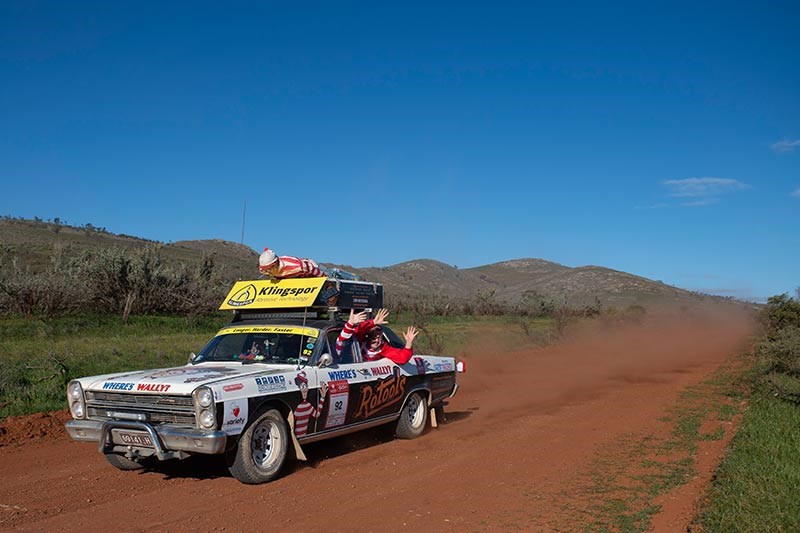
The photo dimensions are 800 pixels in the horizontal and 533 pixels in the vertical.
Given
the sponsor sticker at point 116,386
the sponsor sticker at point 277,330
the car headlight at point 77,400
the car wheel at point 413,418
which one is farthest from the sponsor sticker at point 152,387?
the car wheel at point 413,418

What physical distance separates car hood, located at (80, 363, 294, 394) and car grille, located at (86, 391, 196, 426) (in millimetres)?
68

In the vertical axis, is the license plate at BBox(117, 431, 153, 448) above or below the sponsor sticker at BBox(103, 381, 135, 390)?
below

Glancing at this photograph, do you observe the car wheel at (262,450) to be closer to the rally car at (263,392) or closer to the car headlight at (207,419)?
the rally car at (263,392)

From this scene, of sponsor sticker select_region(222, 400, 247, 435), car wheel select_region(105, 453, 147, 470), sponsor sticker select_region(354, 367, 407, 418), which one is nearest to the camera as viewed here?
sponsor sticker select_region(222, 400, 247, 435)

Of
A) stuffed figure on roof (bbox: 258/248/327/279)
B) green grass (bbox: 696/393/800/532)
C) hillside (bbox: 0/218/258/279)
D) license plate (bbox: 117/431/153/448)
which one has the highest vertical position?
hillside (bbox: 0/218/258/279)

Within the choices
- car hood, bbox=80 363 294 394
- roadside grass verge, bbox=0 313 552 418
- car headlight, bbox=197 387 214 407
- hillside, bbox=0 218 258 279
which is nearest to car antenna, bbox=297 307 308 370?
car hood, bbox=80 363 294 394

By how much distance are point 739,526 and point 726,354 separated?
23.3 m

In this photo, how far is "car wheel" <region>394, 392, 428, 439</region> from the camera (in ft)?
31.2

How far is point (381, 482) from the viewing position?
7.27 meters

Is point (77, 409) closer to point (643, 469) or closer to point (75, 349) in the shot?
point (643, 469)

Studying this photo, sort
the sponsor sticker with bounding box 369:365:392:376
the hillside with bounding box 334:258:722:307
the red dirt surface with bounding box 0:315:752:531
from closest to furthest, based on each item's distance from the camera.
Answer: the red dirt surface with bounding box 0:315:752:531 → the sponsor sticker with bounding box 369:365:392:376 → the hillside with bounding box 334:258:722:307

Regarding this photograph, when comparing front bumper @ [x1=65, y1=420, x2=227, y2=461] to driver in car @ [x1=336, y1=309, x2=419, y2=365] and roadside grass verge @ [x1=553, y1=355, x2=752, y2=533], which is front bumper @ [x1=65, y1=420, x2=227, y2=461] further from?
roadside grass verge @ [x1=553, y1=355, x2=752, y2=533]

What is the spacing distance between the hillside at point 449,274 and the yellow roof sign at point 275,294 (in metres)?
35.6

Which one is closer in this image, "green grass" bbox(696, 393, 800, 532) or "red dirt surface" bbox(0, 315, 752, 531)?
"green grass" bbox(696, 393, 800, 532)
